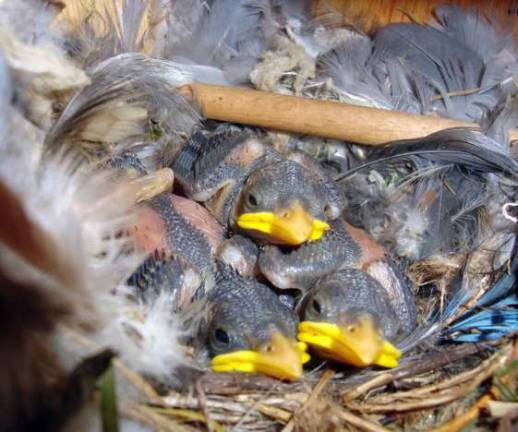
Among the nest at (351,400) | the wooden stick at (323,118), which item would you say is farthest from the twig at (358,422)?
the wooden stick at (323,118)

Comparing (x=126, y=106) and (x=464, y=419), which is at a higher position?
(x=126, y=106)

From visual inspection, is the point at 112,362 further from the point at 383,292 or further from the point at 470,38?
the point at 470,38

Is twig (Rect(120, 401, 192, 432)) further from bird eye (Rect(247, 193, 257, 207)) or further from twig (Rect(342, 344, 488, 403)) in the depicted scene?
bird eye (Rect(247, 193, 257, 207))

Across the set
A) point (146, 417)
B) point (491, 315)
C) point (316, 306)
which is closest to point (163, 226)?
point (316, 306)

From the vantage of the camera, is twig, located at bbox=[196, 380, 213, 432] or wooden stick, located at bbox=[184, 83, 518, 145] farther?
wooden stick, located at bbox=[184, 83, 518, 145]

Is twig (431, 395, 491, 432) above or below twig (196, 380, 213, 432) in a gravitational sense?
below

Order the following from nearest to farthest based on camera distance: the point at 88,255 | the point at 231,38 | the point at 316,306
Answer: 1. the point at 88,255
2. the point at 316,306
3. the point at 231,38

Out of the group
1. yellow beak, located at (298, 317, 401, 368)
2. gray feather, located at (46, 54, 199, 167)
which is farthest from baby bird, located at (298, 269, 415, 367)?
gray feather, located at (46, 54, 199, 167)

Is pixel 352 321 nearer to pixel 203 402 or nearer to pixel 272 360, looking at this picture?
pixel 272 360
